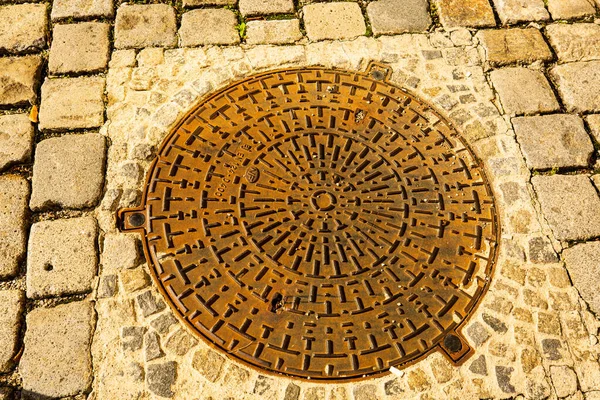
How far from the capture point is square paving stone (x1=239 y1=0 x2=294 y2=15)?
14.3ft

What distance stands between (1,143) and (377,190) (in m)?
2.49

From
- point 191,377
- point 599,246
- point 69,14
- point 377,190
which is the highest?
point 69,14

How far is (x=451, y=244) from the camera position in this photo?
332cm

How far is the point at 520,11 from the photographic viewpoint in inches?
177

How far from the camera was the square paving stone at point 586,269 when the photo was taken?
3.23 meters

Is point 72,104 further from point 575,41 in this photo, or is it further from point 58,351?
point 575,41

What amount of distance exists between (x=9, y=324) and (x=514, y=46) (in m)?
3.96

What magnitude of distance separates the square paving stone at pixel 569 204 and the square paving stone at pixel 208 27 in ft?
8.03

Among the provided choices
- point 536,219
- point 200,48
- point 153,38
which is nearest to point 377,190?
point 536,219

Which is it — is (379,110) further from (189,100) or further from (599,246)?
(599,246)

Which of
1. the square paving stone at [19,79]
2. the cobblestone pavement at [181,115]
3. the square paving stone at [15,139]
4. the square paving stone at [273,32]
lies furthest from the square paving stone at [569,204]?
the square paving stone at [19,79]

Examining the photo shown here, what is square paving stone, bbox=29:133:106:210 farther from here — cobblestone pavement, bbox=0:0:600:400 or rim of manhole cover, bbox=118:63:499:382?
rim of manhole cover, bbox=118:63:499:382

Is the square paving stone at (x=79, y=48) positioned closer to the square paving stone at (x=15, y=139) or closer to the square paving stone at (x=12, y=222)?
the square paving stone at (x=15, y=139)

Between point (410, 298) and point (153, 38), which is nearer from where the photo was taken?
point (410, 298)
